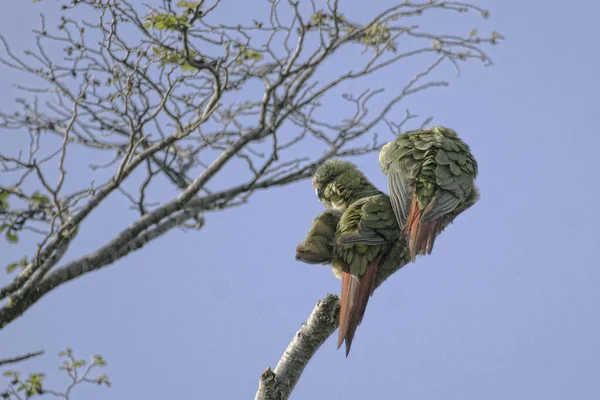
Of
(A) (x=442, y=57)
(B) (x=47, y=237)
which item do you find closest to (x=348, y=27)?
(A) (x=442, y=57)

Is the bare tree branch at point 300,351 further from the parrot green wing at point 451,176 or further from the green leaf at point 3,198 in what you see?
the green leaf at point 3,198

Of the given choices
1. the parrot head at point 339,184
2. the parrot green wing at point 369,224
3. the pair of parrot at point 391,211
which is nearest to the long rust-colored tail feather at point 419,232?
the pair of parrot at point 391,211

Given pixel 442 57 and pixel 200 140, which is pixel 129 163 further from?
pixel 442 57

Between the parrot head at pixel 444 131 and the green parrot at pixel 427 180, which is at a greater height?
the parrot head at pixel 444 131

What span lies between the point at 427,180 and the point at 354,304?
0.94 meters

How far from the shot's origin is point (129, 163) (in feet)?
15.8

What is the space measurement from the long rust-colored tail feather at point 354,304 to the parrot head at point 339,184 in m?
0.93

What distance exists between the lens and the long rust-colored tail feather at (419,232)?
4277 millimetres

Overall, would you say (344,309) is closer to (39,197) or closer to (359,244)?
(359,244)

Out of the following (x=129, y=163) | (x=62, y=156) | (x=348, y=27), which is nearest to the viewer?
(x=62, y=156)

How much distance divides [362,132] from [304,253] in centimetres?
127

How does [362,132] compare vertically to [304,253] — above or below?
above

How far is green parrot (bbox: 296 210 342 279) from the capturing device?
460 centimetres

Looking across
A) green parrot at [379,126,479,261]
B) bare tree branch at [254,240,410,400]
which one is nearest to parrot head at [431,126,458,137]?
green parrot at [379,126,479,261]
